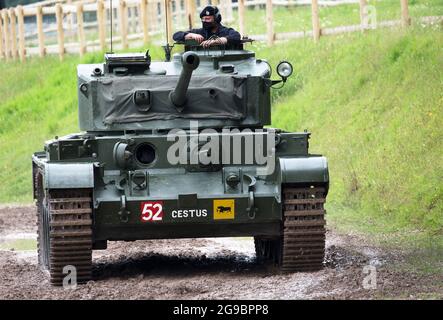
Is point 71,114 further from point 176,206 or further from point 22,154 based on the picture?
point 176,206

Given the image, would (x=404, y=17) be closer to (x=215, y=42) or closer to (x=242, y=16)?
(x=242, y=16)

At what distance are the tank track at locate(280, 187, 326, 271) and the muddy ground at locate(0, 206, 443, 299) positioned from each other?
247 mm

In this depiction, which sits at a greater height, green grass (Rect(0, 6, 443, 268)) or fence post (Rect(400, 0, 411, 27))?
fence post (Rect(400, 0, 411, 27))

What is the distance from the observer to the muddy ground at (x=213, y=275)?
12523 mm

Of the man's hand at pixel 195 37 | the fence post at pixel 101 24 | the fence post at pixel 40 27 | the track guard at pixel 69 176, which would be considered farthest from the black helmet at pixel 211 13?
the fence post at pixel 40 27

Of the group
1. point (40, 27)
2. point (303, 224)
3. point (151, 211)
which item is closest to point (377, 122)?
point (303, 224)

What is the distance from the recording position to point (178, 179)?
14.4 metres

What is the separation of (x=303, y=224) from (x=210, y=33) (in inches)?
142

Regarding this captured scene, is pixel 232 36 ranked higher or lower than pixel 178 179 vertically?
higher

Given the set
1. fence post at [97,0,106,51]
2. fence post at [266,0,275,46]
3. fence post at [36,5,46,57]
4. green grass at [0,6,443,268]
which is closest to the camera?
green grass at [0,6,443,268]

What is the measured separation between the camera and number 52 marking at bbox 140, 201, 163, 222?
14.1m

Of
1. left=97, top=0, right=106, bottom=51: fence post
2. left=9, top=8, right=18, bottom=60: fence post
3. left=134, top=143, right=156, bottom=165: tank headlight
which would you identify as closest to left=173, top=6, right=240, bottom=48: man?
Result: left=134, top=143, right=156, bottom=165: tank headlight

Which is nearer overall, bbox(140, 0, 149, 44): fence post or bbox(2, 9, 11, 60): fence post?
bbox(140, 0, 149, 44): fence post

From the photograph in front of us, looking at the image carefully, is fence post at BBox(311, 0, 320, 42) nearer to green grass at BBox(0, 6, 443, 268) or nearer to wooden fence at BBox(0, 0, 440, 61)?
wooden fence at BBox(0, 0, 440, 61)
